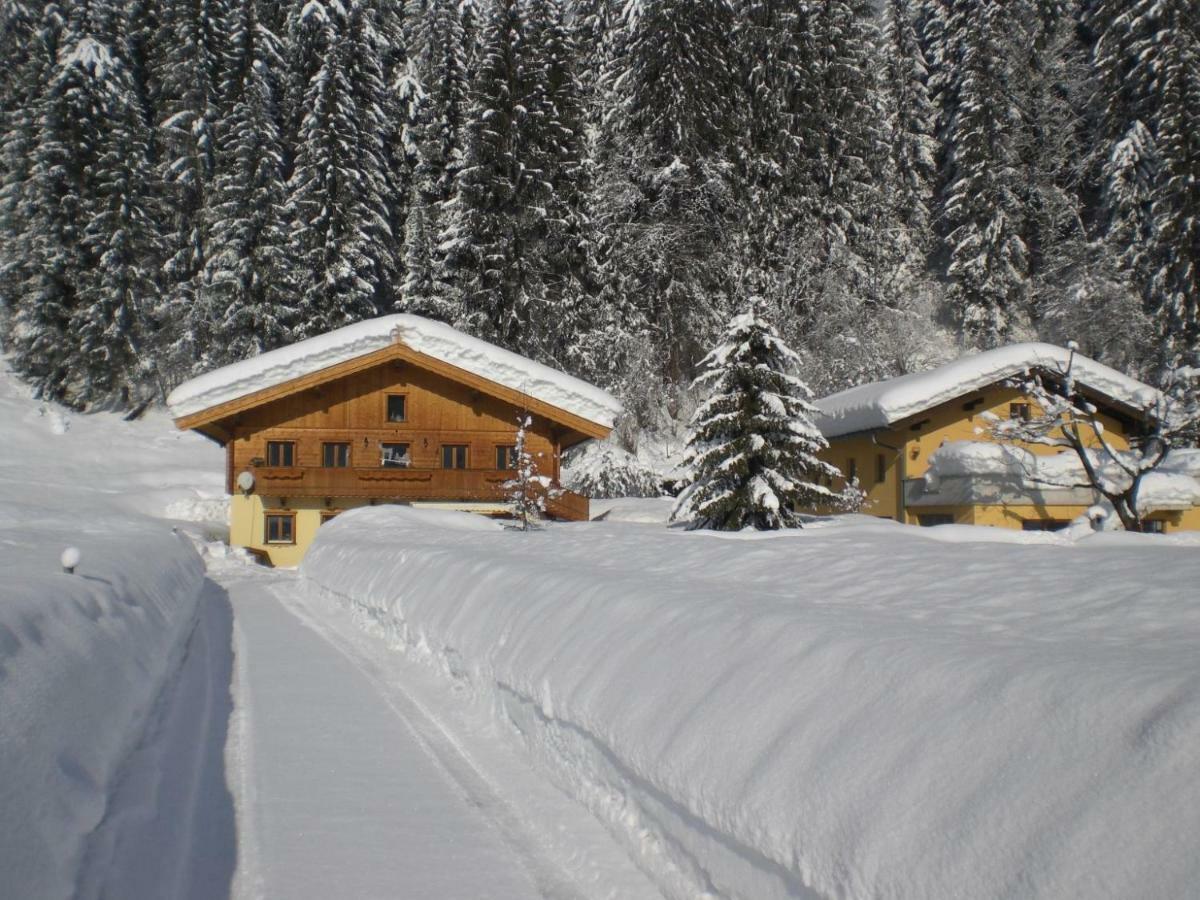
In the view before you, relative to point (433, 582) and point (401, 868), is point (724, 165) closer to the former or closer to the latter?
point (433, 582)

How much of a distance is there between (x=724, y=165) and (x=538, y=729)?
1490 inches

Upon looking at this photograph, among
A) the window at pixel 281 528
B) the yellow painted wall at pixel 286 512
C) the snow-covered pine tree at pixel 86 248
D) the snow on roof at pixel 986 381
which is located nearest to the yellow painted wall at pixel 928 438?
the snow on roof at pixel 986 381

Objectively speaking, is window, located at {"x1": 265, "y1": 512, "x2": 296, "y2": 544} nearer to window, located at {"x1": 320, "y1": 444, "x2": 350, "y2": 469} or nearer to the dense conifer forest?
window, located at {"x1": 320, "y1": 444, "x2": 350, "y2": 469}

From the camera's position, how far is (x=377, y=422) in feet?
102

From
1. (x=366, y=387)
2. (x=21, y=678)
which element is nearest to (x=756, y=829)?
(x=21, y=678)

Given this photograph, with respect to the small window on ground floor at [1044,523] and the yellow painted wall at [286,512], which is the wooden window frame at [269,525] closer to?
the yellow painted wall at [286,512]

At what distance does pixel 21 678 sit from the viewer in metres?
4.80

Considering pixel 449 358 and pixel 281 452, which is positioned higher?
pixel 449 358

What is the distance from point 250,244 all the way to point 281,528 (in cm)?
1810

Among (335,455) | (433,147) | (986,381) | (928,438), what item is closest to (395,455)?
(335,455)

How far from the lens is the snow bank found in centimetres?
280

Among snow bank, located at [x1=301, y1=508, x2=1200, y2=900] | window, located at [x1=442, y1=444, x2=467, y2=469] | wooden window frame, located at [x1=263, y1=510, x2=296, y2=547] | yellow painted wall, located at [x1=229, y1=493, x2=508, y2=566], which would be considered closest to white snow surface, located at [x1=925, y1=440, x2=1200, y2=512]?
yellow painted wall, located at [x1=229, y1=493, x2=508, y2=566]

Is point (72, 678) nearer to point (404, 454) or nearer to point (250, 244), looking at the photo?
point (404, 454)

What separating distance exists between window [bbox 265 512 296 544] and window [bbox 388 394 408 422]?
463 cm
